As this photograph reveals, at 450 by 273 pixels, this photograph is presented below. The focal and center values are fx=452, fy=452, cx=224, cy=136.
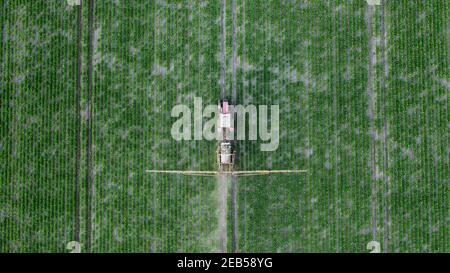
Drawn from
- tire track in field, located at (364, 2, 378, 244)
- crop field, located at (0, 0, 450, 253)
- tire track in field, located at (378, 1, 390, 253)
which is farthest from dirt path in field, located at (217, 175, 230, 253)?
Answer: tire track in field, located at (378, 1, 390, 253)

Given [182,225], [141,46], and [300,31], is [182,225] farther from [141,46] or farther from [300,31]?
[300,31]

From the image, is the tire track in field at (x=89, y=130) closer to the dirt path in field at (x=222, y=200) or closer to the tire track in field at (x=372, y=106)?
the dirt path in field at (x=222, y=200)

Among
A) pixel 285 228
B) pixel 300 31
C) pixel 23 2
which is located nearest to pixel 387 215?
pixel 285 228

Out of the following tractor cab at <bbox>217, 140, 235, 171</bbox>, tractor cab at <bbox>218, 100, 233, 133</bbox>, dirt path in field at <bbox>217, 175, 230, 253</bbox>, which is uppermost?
tractor cab at <bbox>218, 100, 233, 133</bbox>

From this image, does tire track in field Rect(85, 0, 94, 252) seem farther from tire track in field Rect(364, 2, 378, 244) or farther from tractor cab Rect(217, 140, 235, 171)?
tire track in field Rect(364, 2, 378, 244)

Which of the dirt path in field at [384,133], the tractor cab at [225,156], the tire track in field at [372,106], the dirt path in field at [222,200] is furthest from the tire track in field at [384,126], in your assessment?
the dirt path in field at [222,200]

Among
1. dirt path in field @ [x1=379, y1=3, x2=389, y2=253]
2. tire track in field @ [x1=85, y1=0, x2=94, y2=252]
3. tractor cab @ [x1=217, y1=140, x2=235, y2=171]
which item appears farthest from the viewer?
tire track in field @ [x1=85, y1=0, x2=94, y2=252]

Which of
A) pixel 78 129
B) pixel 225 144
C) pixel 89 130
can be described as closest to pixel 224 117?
pixel 225 144

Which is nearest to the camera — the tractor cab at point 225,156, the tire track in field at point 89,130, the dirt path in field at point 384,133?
the tractor cab at point 225,156
